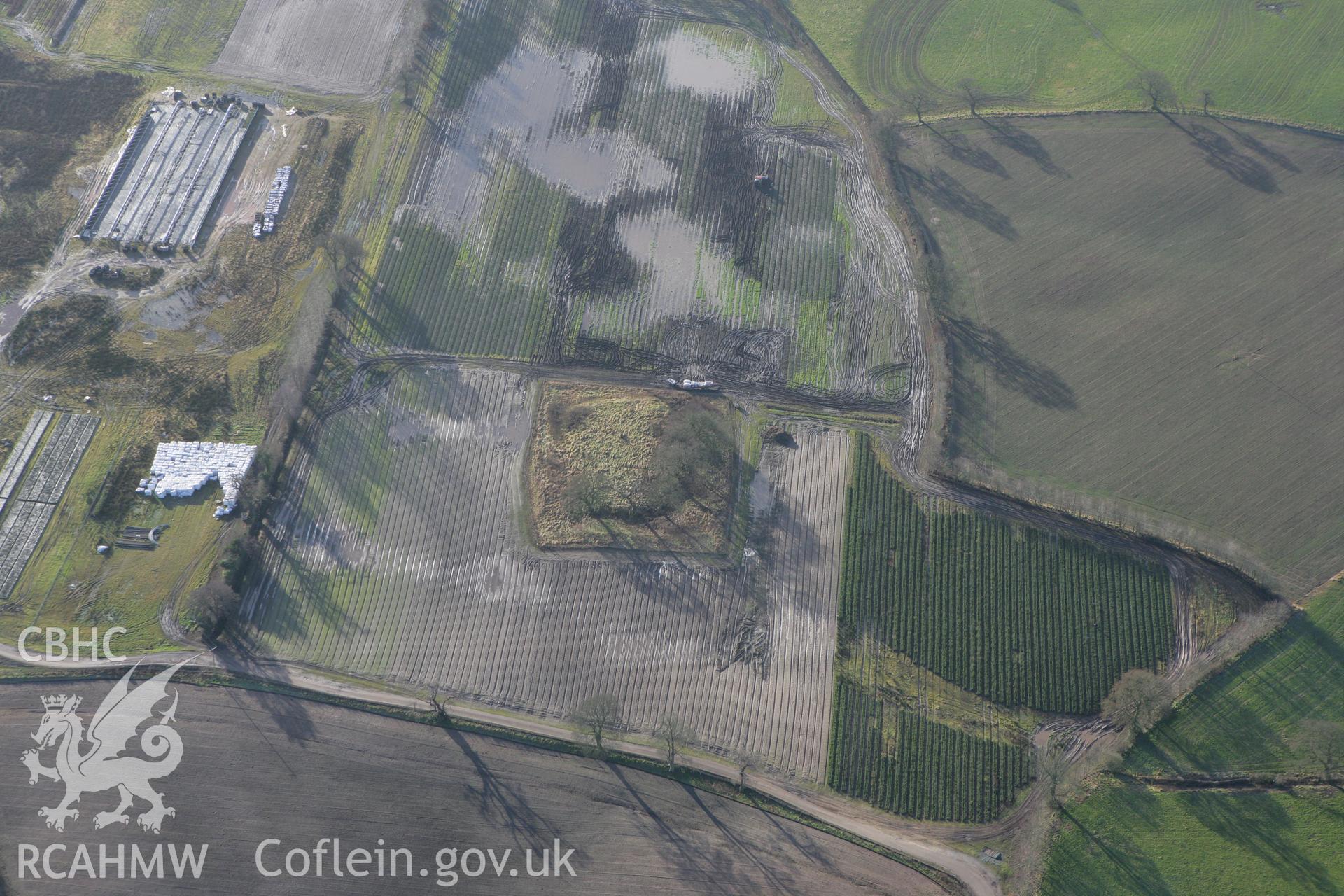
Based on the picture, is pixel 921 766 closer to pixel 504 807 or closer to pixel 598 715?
pixel 598 715

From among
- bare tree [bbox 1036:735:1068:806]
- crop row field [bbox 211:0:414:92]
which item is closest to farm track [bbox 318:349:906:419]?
bare tree [bbox 1036:735:1068:806]

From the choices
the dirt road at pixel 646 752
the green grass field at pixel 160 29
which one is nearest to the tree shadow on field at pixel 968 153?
the dirt road at pixel 646 752

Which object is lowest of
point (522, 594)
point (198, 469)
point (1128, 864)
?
point (522, 594)

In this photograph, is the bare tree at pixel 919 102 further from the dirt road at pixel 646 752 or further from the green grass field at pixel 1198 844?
the dirt road at pixel 646 752

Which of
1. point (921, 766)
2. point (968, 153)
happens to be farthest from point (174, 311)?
point (968, 153)

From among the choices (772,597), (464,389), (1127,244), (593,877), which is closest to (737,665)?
(772,597)
